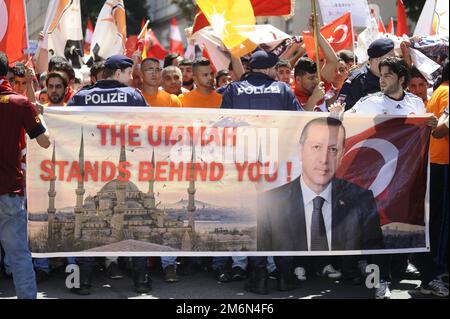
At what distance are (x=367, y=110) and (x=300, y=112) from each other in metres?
0.62

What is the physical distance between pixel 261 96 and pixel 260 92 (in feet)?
0.13

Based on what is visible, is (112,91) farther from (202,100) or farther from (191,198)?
(202,100)

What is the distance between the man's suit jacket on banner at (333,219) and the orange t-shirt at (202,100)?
71.2 inches

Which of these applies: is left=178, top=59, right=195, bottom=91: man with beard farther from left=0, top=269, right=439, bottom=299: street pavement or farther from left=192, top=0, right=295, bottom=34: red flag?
left=0, top=269, right=439, bottom=299: street pavement

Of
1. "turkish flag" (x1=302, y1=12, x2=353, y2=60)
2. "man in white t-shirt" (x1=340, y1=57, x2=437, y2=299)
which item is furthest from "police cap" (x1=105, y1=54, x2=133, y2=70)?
"turkish flag" (x1=302, y1=12, x2=353, y2=60)

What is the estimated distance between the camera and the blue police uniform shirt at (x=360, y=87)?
7656mm

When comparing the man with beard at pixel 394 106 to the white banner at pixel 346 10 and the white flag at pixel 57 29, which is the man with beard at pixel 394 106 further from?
the white flag at pixel 57 29

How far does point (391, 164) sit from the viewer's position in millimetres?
7012

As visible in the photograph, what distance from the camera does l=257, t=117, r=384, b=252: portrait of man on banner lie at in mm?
6926

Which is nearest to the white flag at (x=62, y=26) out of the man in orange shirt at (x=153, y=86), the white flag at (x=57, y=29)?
the white flag at (x=57, y=29)

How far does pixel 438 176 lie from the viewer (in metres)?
6.88

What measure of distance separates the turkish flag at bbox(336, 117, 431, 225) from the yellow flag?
65.5 inches

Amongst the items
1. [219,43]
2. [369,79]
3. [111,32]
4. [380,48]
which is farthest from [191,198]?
[111,32]

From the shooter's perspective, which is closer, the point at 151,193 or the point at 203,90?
the point at 151,193
